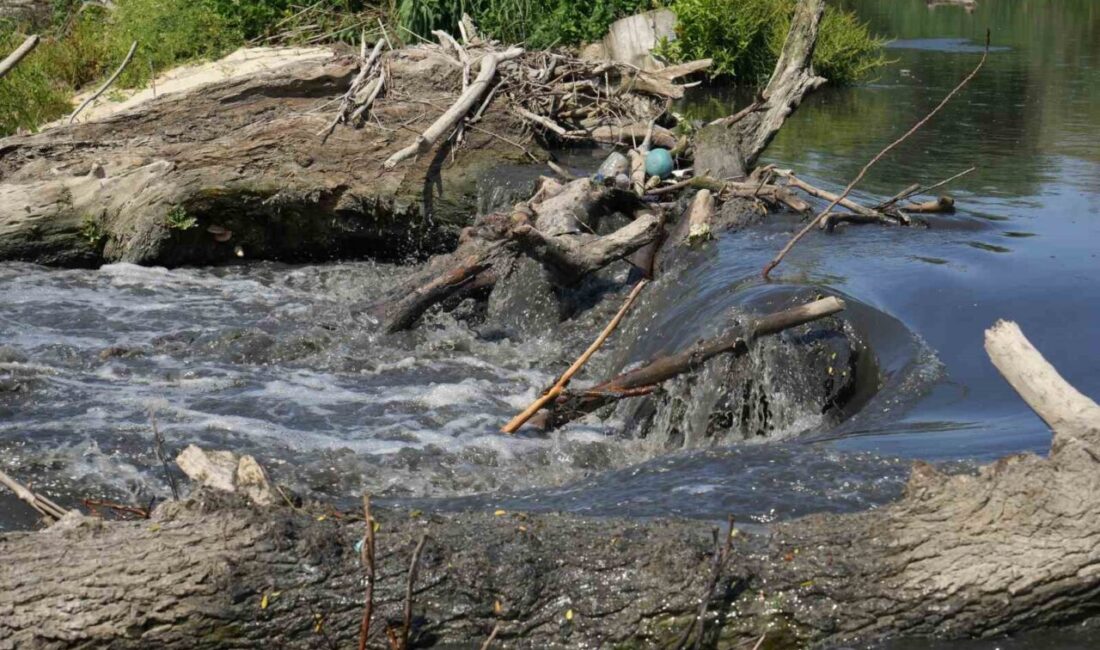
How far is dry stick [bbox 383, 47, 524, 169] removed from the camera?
991cm

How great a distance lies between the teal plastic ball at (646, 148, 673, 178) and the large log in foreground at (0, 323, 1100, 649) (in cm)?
633

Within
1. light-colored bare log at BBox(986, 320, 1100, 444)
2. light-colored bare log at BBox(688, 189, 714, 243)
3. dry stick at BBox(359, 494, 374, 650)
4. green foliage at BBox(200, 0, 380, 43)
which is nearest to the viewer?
dry stick at BBox(359, 494, 374, 650)

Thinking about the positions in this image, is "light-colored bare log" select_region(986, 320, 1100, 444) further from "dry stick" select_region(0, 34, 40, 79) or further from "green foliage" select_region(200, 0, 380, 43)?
"green foliage" select_region(200, 0, 380, 43)

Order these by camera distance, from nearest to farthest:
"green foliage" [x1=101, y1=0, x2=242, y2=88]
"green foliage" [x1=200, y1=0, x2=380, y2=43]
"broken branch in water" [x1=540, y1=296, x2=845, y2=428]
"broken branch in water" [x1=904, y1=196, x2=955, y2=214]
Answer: "broken branch in water" [x1=540, y1=296, x2=845, y2=428] → "broken branch in water" [x1=904, y1=196, x2=955, y2=214] → "green foliage" [x1=101, y1=0, x2=242, y2=88] → "green foliage" [x1=200, y1=0, x2=380, y2=43]

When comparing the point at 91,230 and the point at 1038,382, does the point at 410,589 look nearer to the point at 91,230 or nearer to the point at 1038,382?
the point at 1038,382

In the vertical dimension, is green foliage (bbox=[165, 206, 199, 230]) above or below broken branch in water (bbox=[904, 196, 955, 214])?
above

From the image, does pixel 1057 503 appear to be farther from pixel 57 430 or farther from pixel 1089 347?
pixel 57 430

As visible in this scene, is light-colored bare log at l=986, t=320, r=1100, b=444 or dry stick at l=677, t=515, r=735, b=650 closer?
dry stick at l=677, t=515, r=735, b=650

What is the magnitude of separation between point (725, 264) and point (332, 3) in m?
9.62

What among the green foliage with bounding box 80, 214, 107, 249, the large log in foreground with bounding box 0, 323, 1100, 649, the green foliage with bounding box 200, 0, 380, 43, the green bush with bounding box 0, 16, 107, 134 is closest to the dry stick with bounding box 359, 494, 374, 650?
the large log in foreground with bounding box 0, 323, 1100, 649

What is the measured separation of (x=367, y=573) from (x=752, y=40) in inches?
630

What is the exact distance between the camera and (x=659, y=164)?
9906mm

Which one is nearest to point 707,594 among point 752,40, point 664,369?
point 664,369

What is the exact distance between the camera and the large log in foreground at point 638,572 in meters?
3.50
